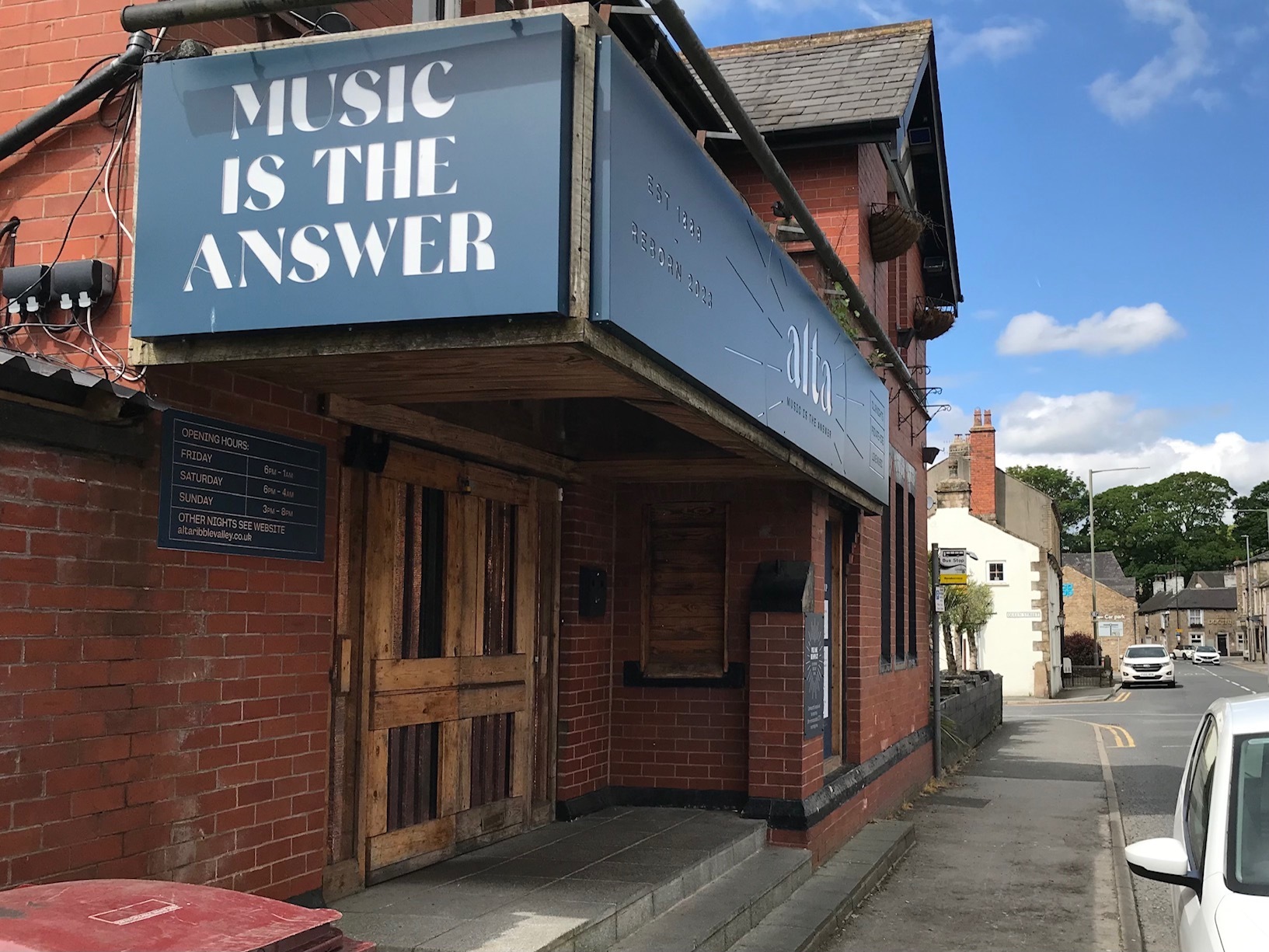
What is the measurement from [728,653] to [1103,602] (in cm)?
7479

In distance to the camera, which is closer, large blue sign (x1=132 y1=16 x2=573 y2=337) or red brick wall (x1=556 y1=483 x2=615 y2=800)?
large blue sign (x1=132 y1=16 x2=573 y2=337)

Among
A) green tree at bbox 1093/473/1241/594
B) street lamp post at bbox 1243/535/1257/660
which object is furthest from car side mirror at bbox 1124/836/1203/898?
green tree at bbox 1093/473/1241/594

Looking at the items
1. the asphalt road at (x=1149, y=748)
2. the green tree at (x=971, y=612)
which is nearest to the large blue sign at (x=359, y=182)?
the asphalt road at (x=1149, y=748)

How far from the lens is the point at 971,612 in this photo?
34844mm

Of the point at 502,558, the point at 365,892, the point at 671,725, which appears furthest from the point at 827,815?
the point at 365,892

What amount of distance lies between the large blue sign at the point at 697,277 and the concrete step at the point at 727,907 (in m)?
2.65

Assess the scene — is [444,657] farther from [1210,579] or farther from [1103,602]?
[1210,579]

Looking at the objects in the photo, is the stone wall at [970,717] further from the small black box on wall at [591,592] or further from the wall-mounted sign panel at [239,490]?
the wall-mounted sign panel at [239,490]

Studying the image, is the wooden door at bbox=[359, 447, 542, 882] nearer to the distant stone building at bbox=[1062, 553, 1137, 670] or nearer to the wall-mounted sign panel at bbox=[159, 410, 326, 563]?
the wall-mounted sign panel at bbox=[159, 410, 326, 563]

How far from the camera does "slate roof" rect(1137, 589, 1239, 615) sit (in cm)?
11125

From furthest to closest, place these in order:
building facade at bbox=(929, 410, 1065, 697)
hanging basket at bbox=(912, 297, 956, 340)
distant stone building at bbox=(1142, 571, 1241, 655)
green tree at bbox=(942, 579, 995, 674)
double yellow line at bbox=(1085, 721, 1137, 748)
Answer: distant stone building at bbox=(1142, 571, 1241, 655)
building facade at bbox=(929, 410, 1065, 697)
green tree at bbox=(942, 579, 995, 674)
double yellow line at bbox=(1085, 721, 1137, 748)
hanging basket at bbox=(912, 297, 956, 340)

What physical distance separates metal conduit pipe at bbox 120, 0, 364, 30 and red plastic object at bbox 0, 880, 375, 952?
2.89 metres

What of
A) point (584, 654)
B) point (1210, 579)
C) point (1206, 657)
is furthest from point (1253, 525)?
point (584, 654)

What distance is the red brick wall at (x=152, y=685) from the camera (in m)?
3.84
